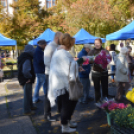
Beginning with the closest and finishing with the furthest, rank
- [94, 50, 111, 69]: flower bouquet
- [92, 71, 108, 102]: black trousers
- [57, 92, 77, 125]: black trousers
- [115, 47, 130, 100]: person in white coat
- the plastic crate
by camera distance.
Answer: the plastic crate
[57, 92, 77, 125]: black trousers
[94, 50, 111, 69]: flower bouquet
[92, 71, 108, 102]: black trousers
[115, 47, 130, 100]: person in white coat

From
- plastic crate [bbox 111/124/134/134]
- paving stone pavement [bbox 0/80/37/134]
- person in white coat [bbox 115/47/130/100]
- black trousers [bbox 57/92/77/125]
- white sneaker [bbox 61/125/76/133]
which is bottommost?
paving stone pavement [bbox 0/80/37/134]

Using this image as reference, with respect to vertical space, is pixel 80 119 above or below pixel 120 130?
below

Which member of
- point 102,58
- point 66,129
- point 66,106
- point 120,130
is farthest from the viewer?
point 102,58

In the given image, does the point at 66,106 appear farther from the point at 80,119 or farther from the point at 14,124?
the point at 14,124

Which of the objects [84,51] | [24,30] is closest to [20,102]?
[84,51]

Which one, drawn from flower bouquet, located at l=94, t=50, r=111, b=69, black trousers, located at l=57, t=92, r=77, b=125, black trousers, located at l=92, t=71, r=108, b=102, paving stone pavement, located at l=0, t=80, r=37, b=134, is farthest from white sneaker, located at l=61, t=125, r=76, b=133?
flower bouquet, located at l=94, t=50, r=111, b=69

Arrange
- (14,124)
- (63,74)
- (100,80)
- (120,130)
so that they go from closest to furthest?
(120,130) < (63,74) < (14,124) < (100,80)

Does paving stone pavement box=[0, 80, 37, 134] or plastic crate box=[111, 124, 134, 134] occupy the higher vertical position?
plastic crate box=[111, 124, 134, 134]

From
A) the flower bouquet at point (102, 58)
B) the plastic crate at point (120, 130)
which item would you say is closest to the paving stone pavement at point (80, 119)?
the plastic crate at point (120, 130)

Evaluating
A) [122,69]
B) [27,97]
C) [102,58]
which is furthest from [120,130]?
[27,97]

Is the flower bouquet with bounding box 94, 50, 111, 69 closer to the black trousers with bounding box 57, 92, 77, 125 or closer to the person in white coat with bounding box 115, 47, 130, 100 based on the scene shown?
the person in white coat with bounding box 115, 47, 130, 100

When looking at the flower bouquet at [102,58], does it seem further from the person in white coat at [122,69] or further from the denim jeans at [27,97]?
the denim jeans at [27,97]

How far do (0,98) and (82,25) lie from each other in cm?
1318

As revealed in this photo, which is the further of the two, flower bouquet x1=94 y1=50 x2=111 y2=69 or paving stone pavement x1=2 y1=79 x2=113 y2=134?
flower bouquet x1=94 y1=50 x2=111 y2=69
